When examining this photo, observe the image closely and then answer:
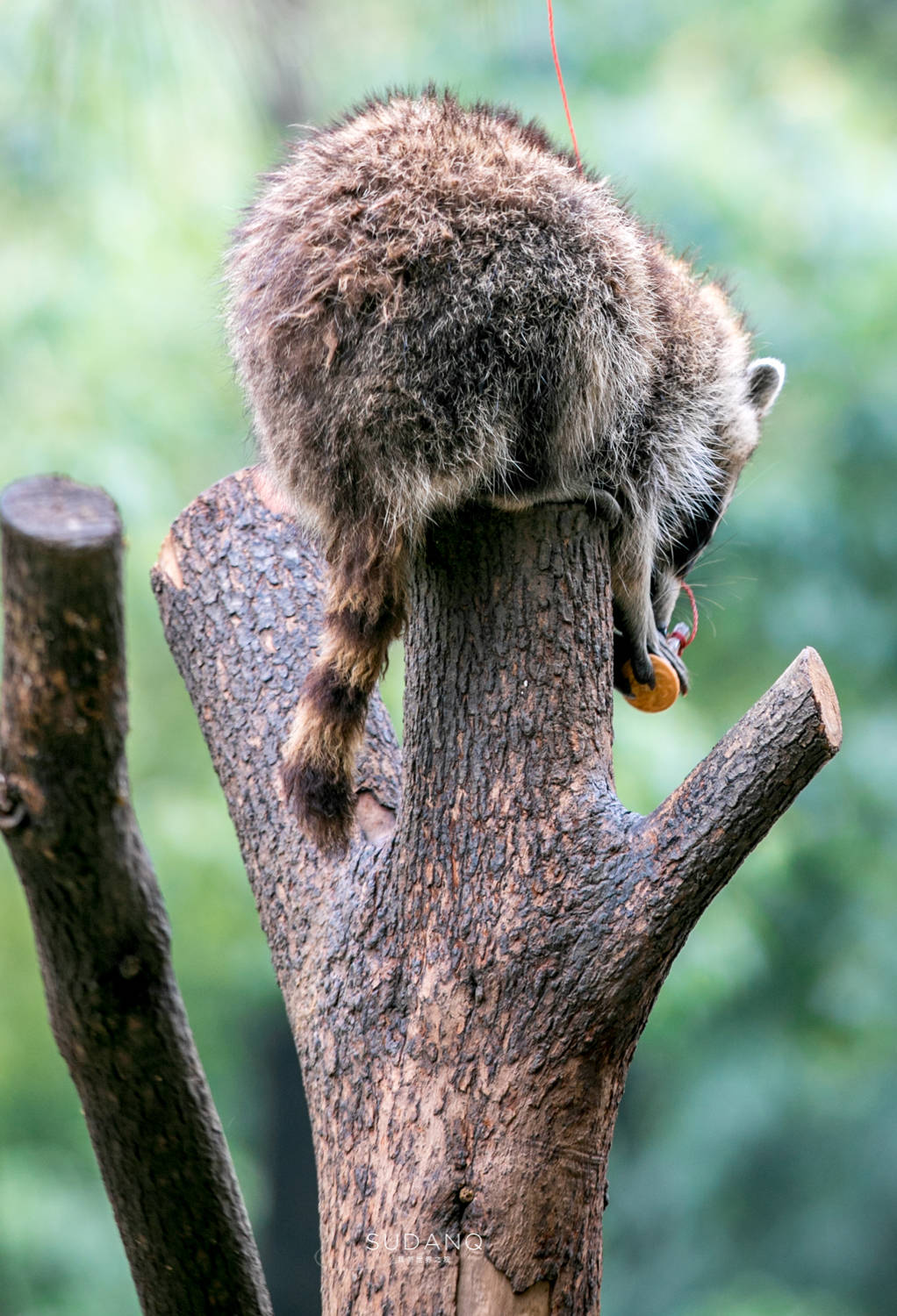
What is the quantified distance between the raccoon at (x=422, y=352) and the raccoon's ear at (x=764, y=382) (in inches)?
13.1

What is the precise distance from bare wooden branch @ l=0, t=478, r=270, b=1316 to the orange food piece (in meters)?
1.05

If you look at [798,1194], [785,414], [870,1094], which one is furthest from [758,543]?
[798,1194]

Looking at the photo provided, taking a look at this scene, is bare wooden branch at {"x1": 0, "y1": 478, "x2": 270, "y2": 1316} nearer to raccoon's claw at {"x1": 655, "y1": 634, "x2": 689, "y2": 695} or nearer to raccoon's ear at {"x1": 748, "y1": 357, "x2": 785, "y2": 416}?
raccoon's claw at {"x1": 655, "y1": 634, "x2": 689, "y2": 695}

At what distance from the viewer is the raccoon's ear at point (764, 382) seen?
2.48m

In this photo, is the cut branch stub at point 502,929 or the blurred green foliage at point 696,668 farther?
the blurred green foliage at point 696,668

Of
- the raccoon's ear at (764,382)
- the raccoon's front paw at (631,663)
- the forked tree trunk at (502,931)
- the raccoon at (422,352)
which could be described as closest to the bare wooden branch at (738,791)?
the forked tree trunk at (502,931)

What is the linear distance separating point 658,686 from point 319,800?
68cm

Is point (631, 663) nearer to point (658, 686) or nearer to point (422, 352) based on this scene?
point (658, 686)

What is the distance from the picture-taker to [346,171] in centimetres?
195

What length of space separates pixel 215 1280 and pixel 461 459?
1.19m

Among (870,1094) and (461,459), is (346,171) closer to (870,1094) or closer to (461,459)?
(461,459)

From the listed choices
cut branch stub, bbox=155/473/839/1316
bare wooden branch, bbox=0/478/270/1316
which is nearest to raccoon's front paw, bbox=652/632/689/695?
cut branch stub, bbox=155/473/839/1316

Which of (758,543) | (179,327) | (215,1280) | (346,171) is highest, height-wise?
(179,327)

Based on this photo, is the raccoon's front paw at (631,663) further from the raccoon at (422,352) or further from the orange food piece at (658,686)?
the raccoon at (422,352)
